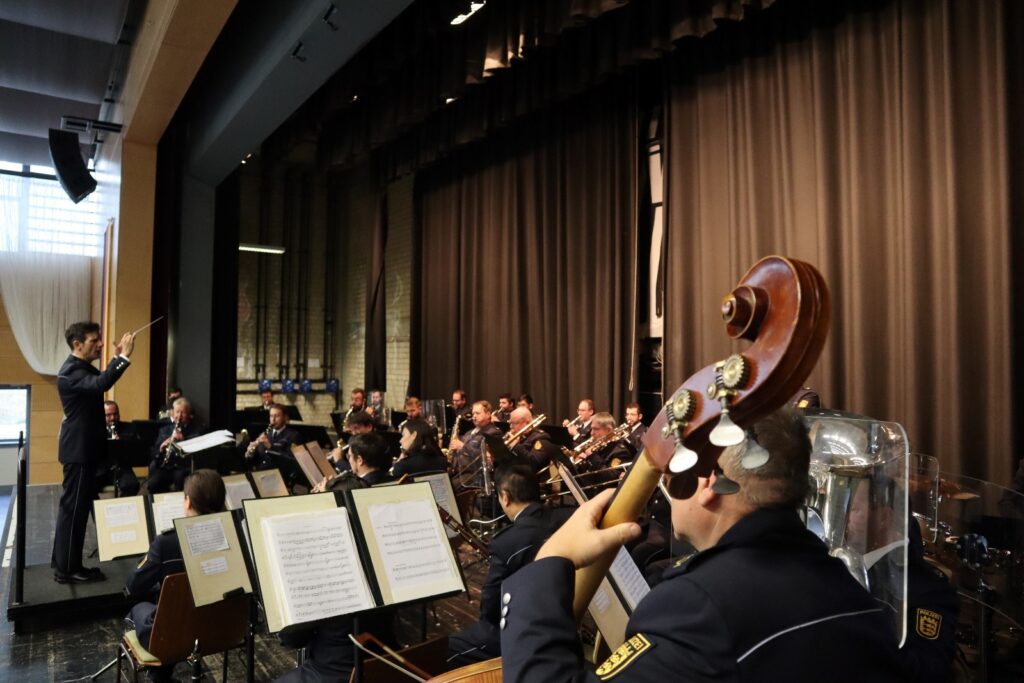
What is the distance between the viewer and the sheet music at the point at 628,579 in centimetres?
204

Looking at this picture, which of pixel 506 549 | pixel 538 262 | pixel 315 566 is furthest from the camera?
pixel 538 262

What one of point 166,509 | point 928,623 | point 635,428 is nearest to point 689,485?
point 928,623

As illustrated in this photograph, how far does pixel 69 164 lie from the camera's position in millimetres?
9695

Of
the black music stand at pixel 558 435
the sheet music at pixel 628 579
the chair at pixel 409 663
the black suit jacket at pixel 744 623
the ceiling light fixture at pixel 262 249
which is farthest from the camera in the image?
the ceiling light fixture at pixel 262 249

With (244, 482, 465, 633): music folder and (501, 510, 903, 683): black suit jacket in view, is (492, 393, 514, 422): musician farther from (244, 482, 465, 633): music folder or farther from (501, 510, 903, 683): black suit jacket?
(501, 510, 903, 683): black suit jacket

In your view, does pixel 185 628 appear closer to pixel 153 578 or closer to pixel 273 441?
pixel 153 578

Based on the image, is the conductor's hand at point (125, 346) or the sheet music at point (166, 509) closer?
the sheet music at point (166, 509)

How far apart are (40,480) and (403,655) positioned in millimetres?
12009

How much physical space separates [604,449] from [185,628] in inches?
176

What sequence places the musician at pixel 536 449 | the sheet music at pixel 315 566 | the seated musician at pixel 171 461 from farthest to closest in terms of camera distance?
the seated musician at pixel 171 461 < the musician at pixel 536 449 < the sheet music at pixel 315 566

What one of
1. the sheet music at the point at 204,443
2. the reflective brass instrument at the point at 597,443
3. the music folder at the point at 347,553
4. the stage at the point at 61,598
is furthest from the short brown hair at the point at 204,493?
the reflective brass instrument at the point at 597,443

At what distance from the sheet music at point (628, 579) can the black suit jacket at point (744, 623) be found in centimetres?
89

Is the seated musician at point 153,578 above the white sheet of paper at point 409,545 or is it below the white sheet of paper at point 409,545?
below

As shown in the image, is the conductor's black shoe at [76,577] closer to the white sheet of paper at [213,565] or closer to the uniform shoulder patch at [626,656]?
the white sheet of paper at [213,565]
